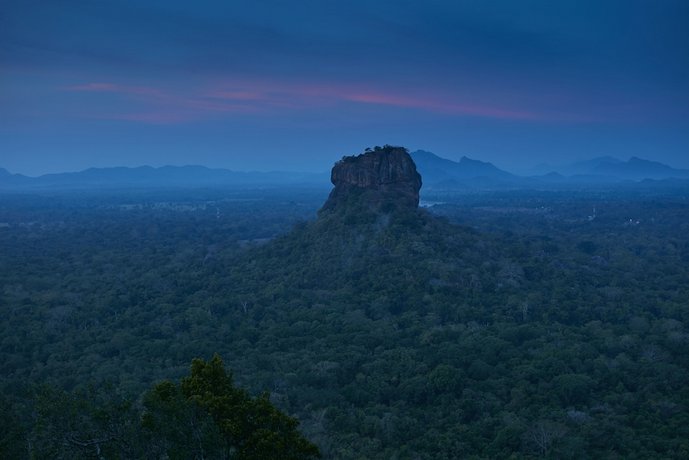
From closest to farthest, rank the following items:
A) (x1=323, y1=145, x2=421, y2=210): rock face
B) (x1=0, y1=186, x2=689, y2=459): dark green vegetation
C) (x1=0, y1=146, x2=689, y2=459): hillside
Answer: (x1=0, y1=186, x2=689, y2=459): dark green vegetation
(x1=0, y1=146, x2=689, y2=459): hillside
(x1=323, y1=145, x2=421, y2=210): rock face

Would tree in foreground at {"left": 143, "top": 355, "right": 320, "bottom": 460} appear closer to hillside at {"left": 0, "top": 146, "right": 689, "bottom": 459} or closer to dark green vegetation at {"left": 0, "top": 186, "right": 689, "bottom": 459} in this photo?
dark green vegetation at {"left": 0, "top": 186, "right": 689, "bottom": 459}

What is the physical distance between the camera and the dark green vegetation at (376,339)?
24.1m

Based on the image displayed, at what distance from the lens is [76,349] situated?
124 ft

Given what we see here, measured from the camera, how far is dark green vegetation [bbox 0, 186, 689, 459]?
78.9 ft

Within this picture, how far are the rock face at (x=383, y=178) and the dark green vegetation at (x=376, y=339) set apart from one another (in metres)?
3.38

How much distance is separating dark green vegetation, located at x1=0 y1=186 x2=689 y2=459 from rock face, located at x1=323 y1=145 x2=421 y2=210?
3385 millimetres

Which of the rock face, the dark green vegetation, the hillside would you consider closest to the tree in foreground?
the dark green vegetation

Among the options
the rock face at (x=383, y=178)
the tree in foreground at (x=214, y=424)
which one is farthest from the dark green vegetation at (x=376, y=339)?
the rock face at (x=383, y=178)

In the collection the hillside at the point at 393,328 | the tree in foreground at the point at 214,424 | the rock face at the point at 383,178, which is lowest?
the hillside at the point at 393,328

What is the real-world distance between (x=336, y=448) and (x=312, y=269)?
106ft

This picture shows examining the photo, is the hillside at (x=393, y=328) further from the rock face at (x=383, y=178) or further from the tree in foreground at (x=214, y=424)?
the tree in foreground at (x=214, y=424)

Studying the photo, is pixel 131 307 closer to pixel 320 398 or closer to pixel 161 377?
pixel 161 377

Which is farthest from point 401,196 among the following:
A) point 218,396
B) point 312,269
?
point 218,396

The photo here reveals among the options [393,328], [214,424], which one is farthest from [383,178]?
[214,424]
